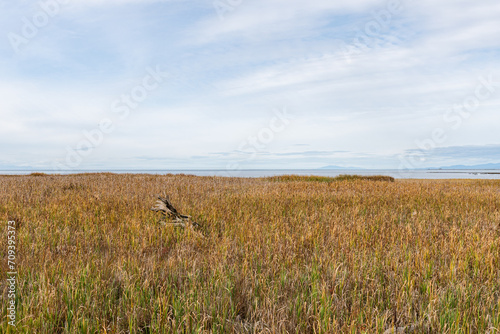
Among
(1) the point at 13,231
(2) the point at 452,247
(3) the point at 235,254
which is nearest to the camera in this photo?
(3) the point at 235,254

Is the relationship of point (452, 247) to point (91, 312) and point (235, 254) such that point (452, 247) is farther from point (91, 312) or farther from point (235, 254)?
point (91, 312)

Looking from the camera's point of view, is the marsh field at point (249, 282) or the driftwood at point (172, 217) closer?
the marsh field at point (249, 282)

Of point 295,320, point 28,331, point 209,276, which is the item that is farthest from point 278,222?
point 28,331

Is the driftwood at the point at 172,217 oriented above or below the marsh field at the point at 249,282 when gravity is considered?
above

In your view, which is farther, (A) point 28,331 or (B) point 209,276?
(B) point 209,276

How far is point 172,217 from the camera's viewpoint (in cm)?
646

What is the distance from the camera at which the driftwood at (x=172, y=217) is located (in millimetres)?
5828

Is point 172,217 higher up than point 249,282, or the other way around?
point 172,217

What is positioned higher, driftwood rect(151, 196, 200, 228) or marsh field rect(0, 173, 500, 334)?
driftwood rect(151, 196, 200, 228)

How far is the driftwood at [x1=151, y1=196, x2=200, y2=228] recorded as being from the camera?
5.83m

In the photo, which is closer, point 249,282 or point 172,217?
point 249,282

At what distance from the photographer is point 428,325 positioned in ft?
8.27

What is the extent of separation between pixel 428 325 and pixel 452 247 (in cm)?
239

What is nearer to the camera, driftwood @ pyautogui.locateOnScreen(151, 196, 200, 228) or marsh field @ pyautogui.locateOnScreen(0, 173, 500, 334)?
marsh field @ pyautogui.locateOnScreen(0, 173, 500, 334)
